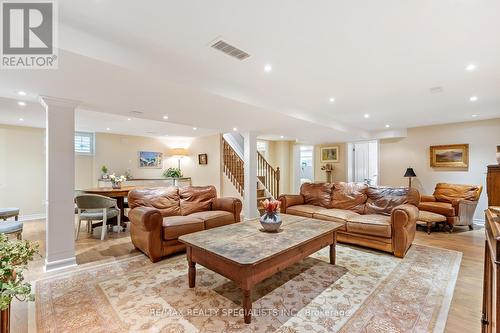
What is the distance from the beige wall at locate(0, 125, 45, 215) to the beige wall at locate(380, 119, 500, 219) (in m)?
9.10

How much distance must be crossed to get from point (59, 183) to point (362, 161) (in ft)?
25.8

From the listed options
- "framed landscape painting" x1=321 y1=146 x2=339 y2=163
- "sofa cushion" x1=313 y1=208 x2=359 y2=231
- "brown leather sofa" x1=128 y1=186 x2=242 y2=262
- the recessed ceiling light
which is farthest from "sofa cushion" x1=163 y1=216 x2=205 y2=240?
"framed landscape painting" x1=321 y1=146 x2=339 y2=163

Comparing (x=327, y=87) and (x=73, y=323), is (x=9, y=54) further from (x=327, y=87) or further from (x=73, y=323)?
(x=327, y=87)

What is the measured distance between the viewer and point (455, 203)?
182 inches

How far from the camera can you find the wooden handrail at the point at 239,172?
21.6 ft

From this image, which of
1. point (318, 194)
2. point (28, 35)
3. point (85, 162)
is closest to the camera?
point (28, 35)

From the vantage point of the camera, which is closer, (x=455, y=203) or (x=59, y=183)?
(x=59, y=183)

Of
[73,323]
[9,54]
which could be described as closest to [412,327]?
[73,323]

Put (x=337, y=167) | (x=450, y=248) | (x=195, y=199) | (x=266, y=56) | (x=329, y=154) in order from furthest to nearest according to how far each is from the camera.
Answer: (x=329, y=154), (x=337, y=167), (x=195, y=199), (x=450, y=248), (x=266, y=56)

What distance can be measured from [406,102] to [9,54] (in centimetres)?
524

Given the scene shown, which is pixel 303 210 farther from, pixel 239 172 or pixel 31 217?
pixel 31 217


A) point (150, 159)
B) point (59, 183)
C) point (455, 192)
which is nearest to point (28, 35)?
point (59, 183)

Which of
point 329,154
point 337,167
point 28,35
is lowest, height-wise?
→ point 337,167

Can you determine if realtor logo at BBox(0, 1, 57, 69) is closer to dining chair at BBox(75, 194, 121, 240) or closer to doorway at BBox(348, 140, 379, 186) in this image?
dining chair at BBox(75, 194, 121, 240)
